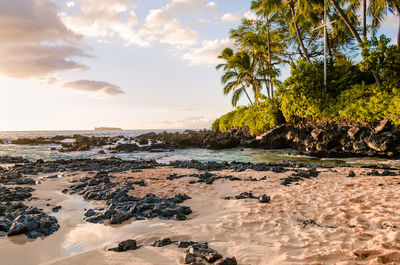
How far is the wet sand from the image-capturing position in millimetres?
A: 2811

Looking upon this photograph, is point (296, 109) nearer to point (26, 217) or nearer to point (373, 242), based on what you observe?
point (373, 242)

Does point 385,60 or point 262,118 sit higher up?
point 385,60

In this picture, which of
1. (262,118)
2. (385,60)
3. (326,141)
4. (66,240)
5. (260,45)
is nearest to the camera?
(66,240)

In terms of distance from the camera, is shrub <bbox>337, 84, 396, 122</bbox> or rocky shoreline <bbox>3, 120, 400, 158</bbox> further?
shrub <bbox>337, 84, 396, 122</bbox>

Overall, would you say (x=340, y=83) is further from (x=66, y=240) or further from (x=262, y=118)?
(x=66, y=240)

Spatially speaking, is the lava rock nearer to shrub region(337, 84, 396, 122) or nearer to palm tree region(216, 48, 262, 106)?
shrub region(337, 84, 396, 122)

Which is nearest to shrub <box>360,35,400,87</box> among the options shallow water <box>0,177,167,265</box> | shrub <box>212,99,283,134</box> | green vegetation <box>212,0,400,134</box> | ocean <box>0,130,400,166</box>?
green vegetation <box>212,0,400,134</box>

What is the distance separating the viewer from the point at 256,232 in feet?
11.7

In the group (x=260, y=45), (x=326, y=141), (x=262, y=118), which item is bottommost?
(x=326, y=141)

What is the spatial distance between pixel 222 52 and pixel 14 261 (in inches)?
1399

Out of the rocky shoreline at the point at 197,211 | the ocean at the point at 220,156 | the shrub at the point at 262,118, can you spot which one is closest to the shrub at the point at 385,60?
the ocean at the point at 220,156

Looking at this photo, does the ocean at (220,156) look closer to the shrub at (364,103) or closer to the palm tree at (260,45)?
the shrub at (364,103)

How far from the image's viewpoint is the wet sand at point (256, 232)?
281cm

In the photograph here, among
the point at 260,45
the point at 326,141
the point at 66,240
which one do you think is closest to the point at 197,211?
the point at 66,240
